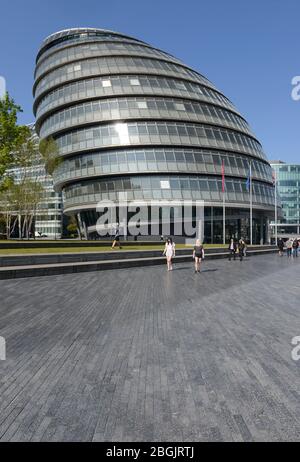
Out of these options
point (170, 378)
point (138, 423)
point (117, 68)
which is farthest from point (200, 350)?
point (117, 68)

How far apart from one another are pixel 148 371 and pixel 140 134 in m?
49.9

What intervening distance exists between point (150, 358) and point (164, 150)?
49.3m

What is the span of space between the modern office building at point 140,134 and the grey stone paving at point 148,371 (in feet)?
139

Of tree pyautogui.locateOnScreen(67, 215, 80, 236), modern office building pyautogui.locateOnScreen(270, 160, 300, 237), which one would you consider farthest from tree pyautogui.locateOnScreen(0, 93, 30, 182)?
modern office building pyautogui.locateOnScreen(270, 160, 300, 237)

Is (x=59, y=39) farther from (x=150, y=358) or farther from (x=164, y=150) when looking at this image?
(x=150, y=358)

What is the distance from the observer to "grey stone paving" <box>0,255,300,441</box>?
4.13 meters

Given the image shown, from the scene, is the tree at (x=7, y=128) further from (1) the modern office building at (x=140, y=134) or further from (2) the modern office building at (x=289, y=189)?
(2) the modern office building at (x=289, y=189)

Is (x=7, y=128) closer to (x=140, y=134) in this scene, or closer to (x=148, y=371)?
(x=140, y=134)

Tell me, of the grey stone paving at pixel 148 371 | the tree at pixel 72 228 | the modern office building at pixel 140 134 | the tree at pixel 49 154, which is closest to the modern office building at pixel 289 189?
the tree at pixel 72 228

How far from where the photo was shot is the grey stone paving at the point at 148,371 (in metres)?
4.13

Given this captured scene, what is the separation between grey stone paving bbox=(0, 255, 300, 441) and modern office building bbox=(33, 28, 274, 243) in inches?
1671

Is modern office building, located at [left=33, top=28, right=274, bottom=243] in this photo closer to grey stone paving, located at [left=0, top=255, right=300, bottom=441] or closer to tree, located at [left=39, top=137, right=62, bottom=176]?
tree, located at [left=39, top=137, right=62, bottom=176]

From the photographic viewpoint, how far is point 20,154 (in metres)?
43.2
